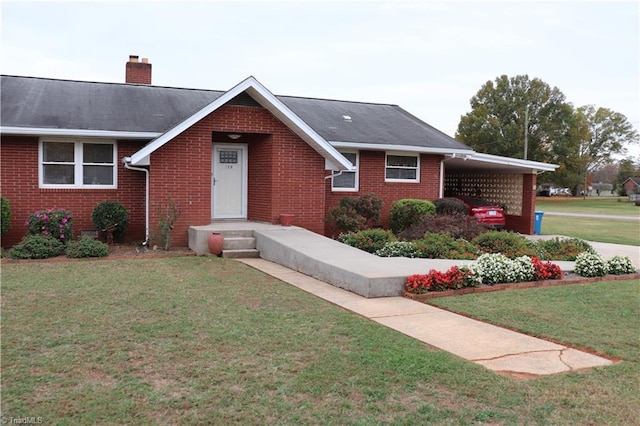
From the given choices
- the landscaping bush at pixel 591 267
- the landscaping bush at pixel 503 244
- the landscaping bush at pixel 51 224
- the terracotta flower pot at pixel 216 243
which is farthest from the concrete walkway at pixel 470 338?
the landscaping bush at pixel 51 224

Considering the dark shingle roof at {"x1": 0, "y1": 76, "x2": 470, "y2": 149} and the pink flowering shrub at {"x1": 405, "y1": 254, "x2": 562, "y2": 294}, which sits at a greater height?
the dark shingle roof at {"x1": 0, "y1": 76, "x2": 470, "y2": 149}

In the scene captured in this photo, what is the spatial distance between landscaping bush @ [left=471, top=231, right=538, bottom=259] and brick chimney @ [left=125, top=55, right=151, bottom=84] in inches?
466

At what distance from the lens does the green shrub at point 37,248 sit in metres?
11.2

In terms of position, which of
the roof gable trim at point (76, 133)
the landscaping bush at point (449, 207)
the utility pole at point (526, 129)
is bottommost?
the landscaping bush at point (449, 207)

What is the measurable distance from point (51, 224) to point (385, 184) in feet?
31.7

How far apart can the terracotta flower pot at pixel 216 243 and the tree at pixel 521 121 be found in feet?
151

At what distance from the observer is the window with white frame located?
1692cm

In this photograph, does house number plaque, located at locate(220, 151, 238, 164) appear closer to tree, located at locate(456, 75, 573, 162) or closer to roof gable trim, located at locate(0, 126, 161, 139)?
roof gable trim, located at locate(0, 126, 161, 139)

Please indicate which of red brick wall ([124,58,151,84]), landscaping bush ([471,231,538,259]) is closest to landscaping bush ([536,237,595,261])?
landscaping bush ([471,231,538,259])

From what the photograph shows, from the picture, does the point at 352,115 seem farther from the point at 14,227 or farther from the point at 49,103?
the point at 14,227

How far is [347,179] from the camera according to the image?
17.1 m

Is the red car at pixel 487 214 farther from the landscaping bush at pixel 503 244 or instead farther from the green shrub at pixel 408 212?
the landscaping bush at pixel 503 244

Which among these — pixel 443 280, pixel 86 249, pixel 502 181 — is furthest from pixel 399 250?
pixel 502 181

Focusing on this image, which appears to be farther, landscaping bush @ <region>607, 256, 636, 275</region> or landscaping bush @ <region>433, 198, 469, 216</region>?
landscaping bush @ <region>433, 198, 469, 216</region>
